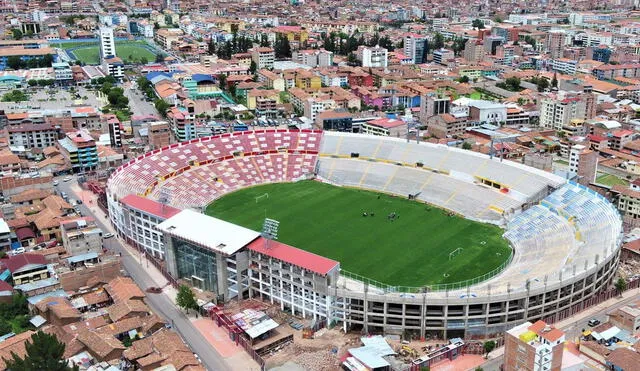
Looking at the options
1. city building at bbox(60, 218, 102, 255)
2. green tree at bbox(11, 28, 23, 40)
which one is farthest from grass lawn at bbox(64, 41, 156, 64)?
city building at bbox(60, 218, 102, 255)

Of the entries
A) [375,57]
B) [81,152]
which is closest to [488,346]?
[81,152]

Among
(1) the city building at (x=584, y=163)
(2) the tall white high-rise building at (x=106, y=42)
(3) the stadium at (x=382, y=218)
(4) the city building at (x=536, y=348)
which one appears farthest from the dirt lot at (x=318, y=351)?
(2) the tall white high-rise building at (x=106, y=42)

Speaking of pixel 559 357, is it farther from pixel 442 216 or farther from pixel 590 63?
pixel 590 63

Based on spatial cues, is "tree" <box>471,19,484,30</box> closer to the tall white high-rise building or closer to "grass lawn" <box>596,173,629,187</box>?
the tall white high-rise building

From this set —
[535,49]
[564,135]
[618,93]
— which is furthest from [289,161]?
[535,49]

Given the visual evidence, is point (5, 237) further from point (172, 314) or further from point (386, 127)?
point (386, 127)

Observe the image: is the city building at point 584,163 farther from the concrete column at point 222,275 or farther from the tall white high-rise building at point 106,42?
the tall white high-rise building at point 106,42
